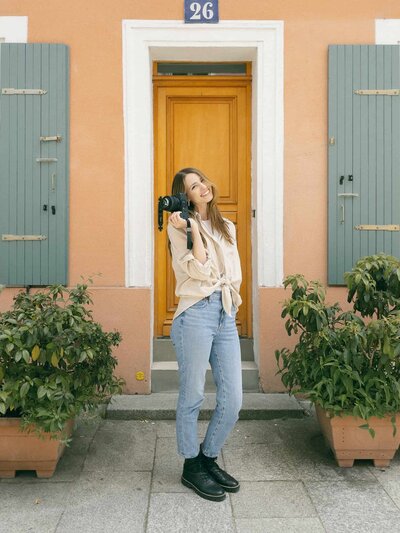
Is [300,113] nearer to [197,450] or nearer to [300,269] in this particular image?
[300,269]

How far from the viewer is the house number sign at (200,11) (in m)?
4.64

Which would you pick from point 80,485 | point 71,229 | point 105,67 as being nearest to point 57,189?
point 71,229

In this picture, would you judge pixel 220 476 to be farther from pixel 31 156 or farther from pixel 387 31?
pixel 387 31

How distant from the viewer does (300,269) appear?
15.6ft

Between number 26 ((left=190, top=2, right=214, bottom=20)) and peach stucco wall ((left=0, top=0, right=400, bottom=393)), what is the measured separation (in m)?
0.11

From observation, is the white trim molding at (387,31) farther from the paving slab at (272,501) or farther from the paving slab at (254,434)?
the paving slab at (272,501)

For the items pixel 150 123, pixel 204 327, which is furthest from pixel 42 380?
pixel 150 123

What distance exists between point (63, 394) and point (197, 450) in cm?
81

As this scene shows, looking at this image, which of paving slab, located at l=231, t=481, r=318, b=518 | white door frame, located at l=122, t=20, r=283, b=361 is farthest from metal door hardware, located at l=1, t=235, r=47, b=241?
paving slab, located at l=231, t=481, r=318, b=518

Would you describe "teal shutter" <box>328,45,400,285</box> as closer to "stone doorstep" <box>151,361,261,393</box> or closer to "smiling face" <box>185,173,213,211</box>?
"stone doorstep" <box>151,361,261,393</box>

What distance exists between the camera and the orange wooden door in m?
5.13

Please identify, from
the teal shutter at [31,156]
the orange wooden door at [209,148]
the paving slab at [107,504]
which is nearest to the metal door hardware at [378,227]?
the orange wooden door at [209,148]

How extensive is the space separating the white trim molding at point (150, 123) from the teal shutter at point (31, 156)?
540 millimetres

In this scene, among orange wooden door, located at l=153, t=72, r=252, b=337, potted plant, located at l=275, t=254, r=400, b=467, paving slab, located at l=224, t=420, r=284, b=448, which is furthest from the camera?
orange wooden door, located at l=153, t=72, r=252, b=337
